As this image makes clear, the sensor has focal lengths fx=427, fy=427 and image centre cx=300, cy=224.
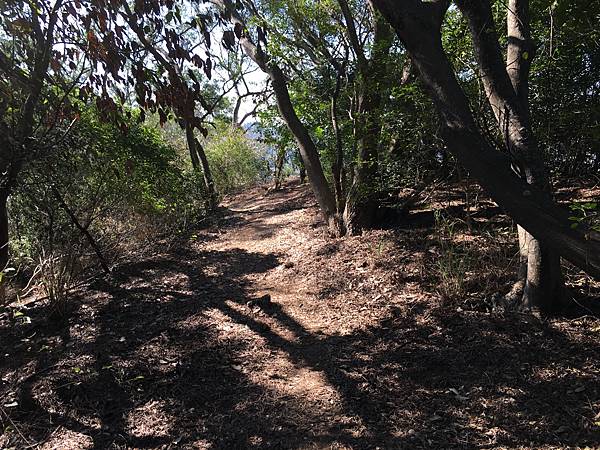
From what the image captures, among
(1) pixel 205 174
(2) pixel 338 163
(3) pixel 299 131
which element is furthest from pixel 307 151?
(1) pixel 205 174

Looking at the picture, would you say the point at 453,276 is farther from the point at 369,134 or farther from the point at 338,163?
the point at 338,163

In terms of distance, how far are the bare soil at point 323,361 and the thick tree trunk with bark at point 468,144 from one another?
0.95 m

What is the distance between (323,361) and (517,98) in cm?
257

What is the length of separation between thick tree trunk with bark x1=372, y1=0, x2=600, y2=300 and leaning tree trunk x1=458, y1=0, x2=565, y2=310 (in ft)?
0.93

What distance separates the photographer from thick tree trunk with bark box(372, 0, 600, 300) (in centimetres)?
278

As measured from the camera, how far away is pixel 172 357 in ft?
12.6

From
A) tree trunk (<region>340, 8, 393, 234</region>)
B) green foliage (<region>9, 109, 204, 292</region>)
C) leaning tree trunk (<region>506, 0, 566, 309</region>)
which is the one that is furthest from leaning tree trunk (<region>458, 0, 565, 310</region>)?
green foliage (<region>9, 109, 204, 292</region>)

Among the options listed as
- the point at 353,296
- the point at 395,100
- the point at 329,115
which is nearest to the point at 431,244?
the point at 353,296

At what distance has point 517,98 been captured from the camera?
3189 mm

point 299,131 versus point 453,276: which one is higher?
point 299,131

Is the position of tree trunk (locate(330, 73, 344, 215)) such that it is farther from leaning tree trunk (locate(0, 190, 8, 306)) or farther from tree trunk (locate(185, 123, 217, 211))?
tree trunk (locate(185, 123, 217, 211))

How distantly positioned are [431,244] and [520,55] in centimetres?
262

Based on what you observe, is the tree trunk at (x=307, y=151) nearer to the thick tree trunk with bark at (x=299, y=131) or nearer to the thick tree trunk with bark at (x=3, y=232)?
the thick tree trunk with bark at (x=299, y=131)

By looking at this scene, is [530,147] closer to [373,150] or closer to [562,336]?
[562,336]
